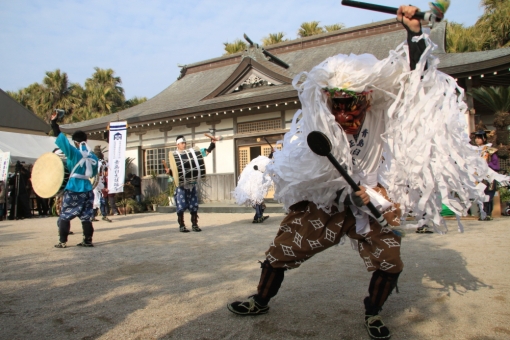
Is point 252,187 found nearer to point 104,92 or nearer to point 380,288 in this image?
point 380,288

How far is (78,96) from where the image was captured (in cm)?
2942

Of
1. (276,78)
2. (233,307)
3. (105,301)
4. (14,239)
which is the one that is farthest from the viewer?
(276,78)

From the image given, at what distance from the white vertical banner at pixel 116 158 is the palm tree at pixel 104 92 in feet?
56.7

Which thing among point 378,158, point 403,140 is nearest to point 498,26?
point 378,158

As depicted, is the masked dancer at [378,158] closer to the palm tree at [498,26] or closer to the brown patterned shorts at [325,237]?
the brown patterned shorts at [325,237]

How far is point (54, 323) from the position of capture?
2609 mm

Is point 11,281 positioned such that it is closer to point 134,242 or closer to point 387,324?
point 134,242

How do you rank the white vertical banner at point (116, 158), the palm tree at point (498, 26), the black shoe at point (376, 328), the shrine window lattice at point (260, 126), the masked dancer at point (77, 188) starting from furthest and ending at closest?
the palm tree at point (498, 26), the shrine window lattice at point (260, 126), the white vertical banner at point (116, 158), the masked dancer at point (77, 188), the black shoe at point (376, 328)

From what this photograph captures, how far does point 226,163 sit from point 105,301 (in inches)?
427

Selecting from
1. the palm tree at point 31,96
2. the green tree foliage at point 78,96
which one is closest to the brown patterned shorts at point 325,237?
the green tree foliage at point 78,96

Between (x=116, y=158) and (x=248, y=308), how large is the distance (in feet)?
32.7

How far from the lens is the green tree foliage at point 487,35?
17812mm

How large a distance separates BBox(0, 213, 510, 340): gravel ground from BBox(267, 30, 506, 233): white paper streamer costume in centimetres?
78

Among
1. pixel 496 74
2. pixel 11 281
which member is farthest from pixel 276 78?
pixel 11 281
